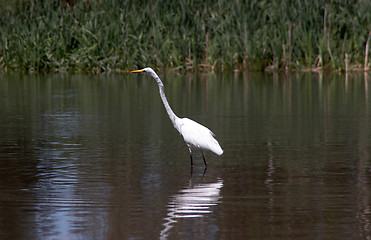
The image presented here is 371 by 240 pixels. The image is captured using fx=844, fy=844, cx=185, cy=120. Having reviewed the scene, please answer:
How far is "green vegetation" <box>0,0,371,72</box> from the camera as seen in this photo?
25.8 meters

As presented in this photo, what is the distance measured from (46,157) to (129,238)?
4.73 meters

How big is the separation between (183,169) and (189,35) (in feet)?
57.2

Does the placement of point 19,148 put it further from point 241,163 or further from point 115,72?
point 115,72

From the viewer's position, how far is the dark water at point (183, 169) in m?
6.69

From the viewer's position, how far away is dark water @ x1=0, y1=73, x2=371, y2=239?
21.9 ft

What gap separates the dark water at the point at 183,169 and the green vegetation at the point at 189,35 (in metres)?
6.42

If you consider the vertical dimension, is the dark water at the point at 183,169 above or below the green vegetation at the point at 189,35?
below

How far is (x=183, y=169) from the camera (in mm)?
9734

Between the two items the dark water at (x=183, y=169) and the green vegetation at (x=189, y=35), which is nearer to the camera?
the dark water at (x=183, y=169)

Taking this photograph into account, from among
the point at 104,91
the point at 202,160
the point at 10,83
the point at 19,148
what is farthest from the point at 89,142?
the point at 10,83

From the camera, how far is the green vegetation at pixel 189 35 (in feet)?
84.7

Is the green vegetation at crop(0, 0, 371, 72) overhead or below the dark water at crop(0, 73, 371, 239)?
overhead

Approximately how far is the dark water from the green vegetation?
642cm

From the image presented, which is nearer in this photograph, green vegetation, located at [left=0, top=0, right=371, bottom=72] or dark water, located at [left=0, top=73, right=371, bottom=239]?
dark water, located at [left=0, top=73, right=371, bottom=239]
